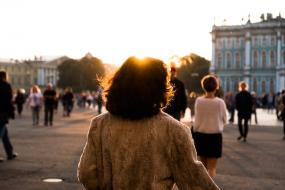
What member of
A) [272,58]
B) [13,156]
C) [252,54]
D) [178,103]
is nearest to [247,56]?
[252,54]

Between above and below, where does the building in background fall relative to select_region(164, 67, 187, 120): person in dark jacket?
above

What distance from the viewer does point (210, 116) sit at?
23.9 feet

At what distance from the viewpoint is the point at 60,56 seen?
166500 millimetres

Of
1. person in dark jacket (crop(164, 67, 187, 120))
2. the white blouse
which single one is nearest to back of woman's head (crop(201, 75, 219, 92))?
the white blouse

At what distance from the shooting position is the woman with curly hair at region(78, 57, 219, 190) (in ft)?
9.65

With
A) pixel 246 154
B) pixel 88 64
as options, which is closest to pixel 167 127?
pixel 246 154

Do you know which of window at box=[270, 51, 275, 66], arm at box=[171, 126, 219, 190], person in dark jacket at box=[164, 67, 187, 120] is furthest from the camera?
window at box=[270, 51, 275, 66]

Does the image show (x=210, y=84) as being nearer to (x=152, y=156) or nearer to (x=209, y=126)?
(x=209, y=126)

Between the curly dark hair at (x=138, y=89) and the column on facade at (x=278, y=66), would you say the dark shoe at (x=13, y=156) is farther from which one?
the column on facade at (x=278, y=66)

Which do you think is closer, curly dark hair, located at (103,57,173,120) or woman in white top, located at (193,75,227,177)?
curly dark hair, located at (103,57,173,120)

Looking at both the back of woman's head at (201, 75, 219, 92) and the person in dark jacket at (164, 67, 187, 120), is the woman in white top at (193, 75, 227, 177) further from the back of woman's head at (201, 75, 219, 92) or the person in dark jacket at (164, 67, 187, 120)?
the person in dark jacket at (164, 67, 187, 120)

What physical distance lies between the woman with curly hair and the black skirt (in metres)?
4.15

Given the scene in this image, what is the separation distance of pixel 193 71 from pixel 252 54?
11.9 metres

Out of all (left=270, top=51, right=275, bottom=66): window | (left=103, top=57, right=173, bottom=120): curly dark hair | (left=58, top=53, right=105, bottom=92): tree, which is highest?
(left=270, top=51, right=275, bottom=66): window
